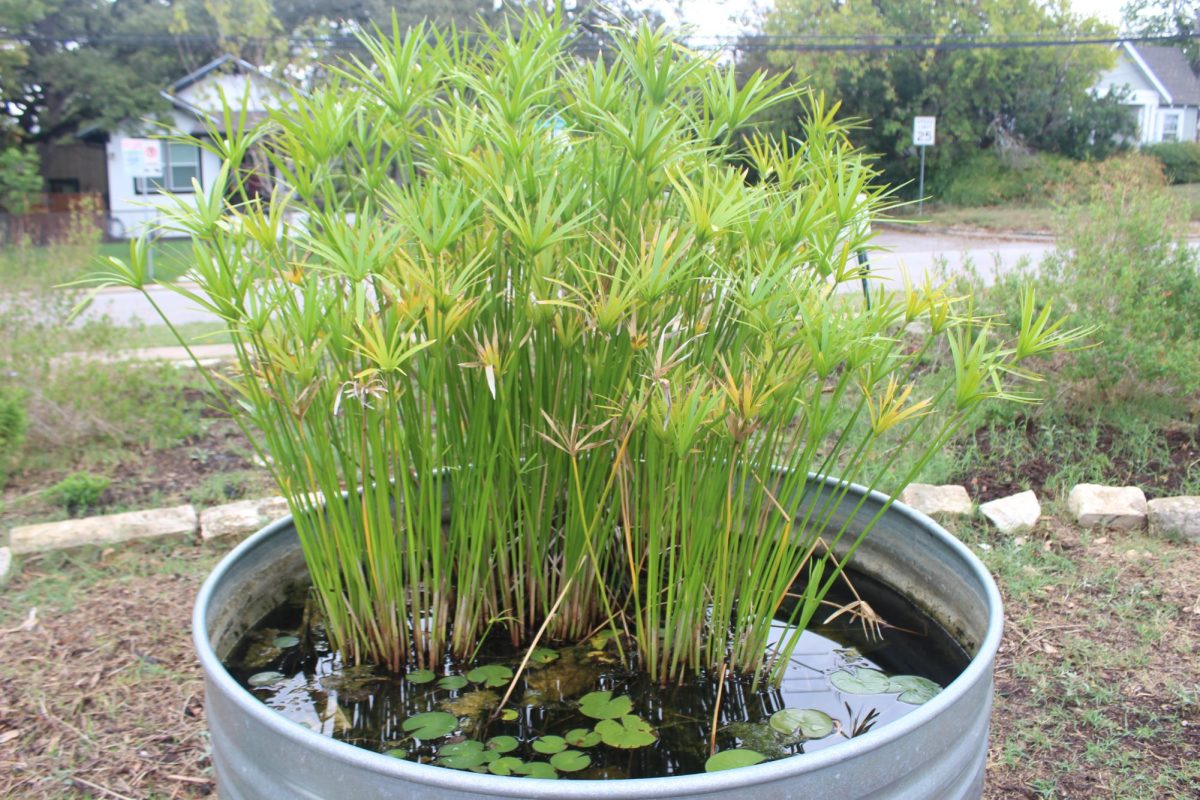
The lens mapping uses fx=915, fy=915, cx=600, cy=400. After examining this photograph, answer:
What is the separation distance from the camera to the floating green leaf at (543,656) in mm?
1969

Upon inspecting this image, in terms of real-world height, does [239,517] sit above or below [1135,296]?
below

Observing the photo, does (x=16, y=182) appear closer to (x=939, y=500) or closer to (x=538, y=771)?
(x=939, y=500)

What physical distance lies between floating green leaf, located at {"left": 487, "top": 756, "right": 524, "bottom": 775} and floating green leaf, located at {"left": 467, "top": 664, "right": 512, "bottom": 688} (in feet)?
0.83

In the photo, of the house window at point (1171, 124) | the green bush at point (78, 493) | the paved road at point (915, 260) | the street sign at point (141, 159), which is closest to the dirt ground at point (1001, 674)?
the green bush at point (78, 493)

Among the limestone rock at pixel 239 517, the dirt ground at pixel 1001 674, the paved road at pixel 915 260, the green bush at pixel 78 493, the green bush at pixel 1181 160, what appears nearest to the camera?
the dirt ground at pixel 1001 674

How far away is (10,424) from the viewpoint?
12.5 ft

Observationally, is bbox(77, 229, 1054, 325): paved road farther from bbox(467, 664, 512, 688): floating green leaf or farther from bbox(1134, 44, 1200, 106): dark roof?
bbox(1134, 44, 1200, 106): dark roof

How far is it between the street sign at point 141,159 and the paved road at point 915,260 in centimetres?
149

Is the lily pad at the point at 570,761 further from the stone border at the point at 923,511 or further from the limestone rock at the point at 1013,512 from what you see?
the limestone rock at the point at 1013,512

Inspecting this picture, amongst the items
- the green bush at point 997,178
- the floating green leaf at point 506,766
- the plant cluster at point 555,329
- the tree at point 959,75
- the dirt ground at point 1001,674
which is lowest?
the dirt ground at point 1001,674

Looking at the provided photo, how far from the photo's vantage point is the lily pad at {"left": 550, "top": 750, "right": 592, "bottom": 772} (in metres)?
1.63

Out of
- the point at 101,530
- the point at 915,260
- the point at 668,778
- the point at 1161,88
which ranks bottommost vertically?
the point at 101,530

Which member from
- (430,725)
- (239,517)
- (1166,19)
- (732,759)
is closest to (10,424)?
(239,517)

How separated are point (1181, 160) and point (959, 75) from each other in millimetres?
7363
